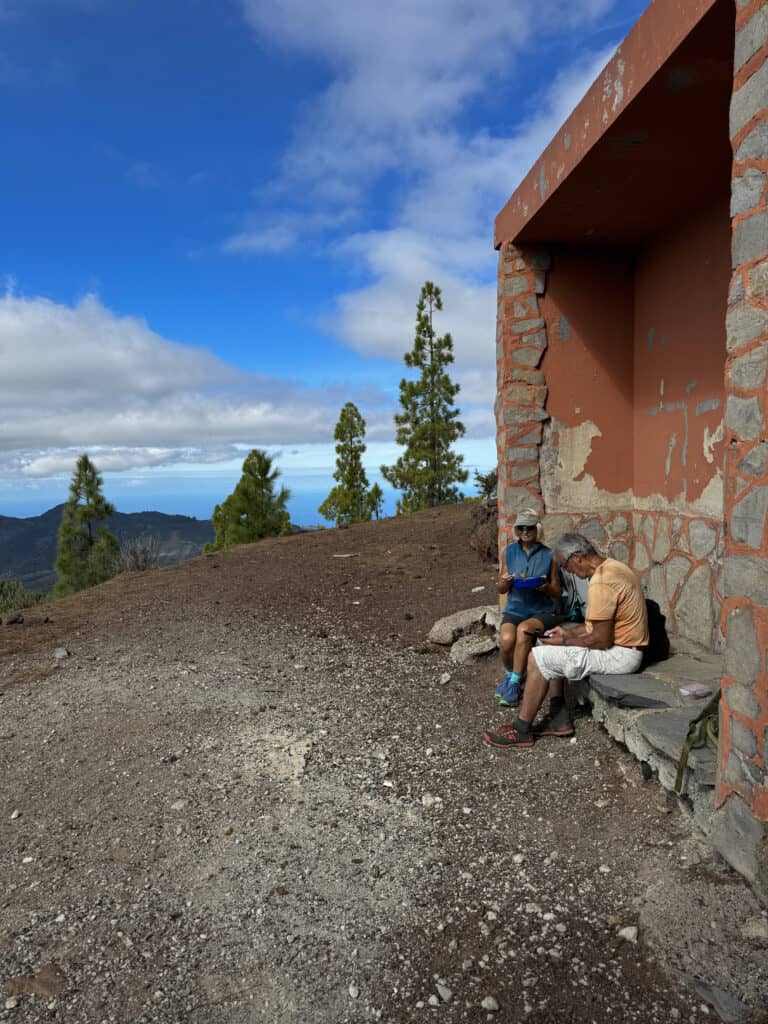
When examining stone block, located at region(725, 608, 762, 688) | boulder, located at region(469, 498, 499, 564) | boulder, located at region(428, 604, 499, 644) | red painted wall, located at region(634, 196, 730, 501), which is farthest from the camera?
boulder, located at region(469, 498, 499, 564)

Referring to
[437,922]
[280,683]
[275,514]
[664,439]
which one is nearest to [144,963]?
[437,922]

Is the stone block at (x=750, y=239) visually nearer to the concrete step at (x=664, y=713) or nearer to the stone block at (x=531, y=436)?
the concrete step at (x=664, y=713)

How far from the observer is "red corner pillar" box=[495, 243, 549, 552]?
20.6ft

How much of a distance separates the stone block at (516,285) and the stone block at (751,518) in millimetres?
3848

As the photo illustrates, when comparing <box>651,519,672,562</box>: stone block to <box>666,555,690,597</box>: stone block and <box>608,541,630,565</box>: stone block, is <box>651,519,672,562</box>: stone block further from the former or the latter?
<box>608,541,630,565</box>: stone block

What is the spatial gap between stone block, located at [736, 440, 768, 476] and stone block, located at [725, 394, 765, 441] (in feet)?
0.17

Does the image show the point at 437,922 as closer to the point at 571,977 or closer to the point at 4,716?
the point at 571,977

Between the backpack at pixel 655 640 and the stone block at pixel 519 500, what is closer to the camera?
the backpack at pixel 655 640

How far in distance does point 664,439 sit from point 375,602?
4.15 meters

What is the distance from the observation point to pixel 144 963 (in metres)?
2.81

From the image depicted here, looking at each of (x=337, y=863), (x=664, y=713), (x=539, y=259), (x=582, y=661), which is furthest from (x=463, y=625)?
(x=337, y=863)

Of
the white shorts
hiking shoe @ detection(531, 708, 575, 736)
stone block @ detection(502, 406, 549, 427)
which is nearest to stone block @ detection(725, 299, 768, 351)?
the white shorts

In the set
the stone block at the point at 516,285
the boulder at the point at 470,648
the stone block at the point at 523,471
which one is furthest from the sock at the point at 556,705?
the stone block at the point at 516,285

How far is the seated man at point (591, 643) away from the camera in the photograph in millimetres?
4445
